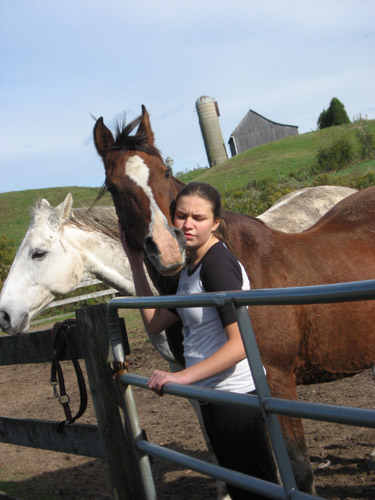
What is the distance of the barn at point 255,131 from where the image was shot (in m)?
70.8

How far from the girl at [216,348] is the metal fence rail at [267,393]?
0.45 feet

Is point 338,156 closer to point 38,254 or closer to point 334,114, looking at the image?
point 334,114

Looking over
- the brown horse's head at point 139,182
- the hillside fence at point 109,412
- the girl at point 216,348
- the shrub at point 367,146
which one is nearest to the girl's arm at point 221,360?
the girl at point 216,348

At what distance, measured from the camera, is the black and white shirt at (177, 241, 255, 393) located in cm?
199

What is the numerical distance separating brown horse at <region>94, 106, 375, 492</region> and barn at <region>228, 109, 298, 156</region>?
6873 cm

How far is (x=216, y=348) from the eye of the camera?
2.03m

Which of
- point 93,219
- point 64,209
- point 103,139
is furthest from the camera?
point 93,219

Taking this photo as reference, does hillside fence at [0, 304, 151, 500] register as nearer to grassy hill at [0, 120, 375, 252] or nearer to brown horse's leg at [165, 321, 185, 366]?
brown horse's leg at [165, 321, 185, 366]

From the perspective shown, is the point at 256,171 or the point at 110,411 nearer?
the point at 110,411

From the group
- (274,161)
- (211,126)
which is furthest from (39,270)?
(211,126)

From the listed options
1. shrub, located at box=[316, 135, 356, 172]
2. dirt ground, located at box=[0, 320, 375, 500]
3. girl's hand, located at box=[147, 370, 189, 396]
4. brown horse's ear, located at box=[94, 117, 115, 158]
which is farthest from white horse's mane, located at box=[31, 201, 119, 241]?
shrub, located at box=[316, 135, 356, 172]

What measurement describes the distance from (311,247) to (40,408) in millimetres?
4651

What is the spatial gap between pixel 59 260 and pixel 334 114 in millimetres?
63944

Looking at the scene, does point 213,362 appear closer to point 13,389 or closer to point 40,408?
point 40,408
